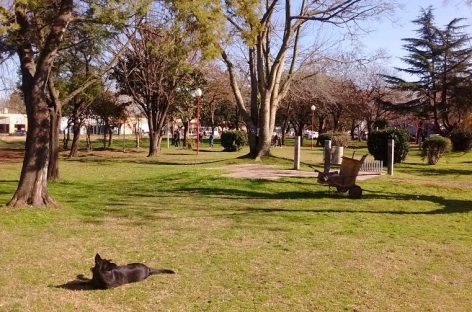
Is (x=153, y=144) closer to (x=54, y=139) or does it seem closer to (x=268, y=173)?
(x=268, y=173)

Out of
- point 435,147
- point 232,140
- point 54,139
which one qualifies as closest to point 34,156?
point 54,139

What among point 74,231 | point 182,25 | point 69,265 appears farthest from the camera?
point 182,25

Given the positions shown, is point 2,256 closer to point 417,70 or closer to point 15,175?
point 15,175

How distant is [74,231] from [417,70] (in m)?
45.9

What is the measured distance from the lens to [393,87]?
51.1m

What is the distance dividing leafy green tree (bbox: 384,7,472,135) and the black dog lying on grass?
3955 cm

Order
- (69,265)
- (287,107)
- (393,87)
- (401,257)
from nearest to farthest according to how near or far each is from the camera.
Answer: (69,265), (401,257), (287,107), (393,87)

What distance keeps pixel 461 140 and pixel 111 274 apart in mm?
31501

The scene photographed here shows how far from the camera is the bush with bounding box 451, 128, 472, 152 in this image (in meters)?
31.9

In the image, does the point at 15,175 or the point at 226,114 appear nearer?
the point at 15,175

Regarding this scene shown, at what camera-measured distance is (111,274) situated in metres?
5.05

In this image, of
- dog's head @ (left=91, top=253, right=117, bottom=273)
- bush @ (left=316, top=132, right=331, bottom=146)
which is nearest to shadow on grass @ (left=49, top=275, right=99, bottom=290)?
dog's head @ (left=91, top=253, right=117, bottom=273)

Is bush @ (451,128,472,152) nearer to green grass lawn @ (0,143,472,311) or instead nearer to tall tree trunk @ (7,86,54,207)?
green grass lawn @ (0,143,472,311)

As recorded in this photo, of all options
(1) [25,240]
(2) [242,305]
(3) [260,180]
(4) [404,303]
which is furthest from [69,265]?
(3) [260,180]
